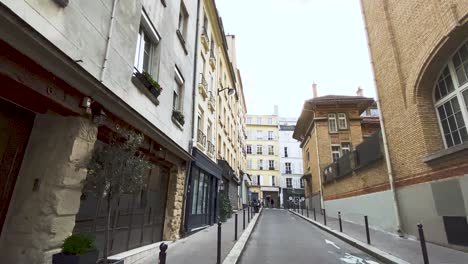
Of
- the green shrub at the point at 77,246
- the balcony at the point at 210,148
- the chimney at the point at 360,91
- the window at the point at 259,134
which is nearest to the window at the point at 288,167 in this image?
the window at the point at 259,134

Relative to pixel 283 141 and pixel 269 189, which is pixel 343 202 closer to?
pixel 269 189

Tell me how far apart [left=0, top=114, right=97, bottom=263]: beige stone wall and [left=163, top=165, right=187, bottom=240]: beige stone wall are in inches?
167

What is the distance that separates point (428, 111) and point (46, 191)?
34.0 ft

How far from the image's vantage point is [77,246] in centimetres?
327

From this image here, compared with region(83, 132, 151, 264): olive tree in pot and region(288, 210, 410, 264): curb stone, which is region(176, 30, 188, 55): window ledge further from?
region(288, 210, 410, 264): curb stone

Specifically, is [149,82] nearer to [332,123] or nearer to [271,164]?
[332,123]

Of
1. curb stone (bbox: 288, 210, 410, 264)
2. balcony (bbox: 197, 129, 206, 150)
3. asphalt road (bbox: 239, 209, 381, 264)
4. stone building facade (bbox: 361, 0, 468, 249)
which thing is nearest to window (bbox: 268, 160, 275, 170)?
balcony (bbox: 197, 129, 206, 150)

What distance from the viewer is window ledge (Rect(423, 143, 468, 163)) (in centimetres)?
657

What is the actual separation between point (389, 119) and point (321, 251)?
619 cm

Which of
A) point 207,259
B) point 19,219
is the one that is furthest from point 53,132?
point 207,259

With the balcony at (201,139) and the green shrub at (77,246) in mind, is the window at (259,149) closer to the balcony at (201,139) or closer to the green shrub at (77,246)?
the balcony at (201,139)

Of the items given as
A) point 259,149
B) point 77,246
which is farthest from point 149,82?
point 259,149

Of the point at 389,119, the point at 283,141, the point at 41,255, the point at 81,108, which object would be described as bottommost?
the point at 41,255

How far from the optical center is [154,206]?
24.0 ft
